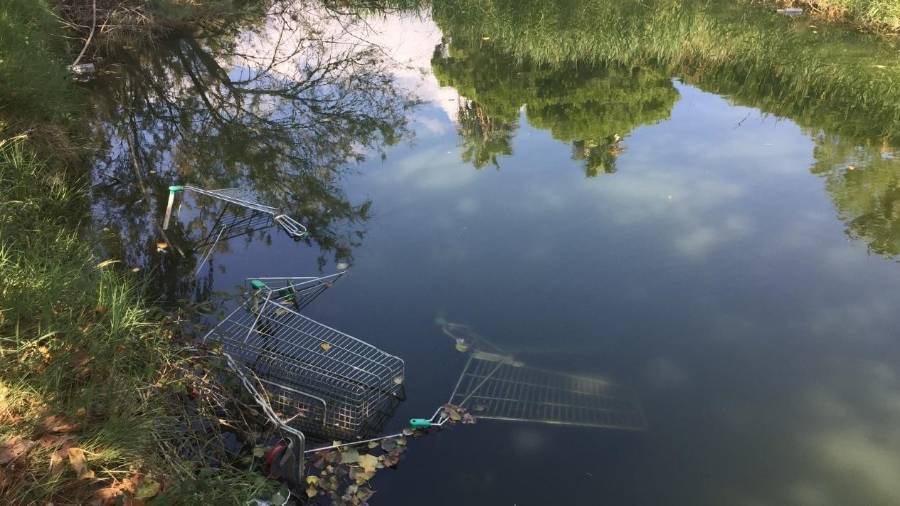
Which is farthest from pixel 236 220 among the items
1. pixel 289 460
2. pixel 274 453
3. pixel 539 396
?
pixel 539 396

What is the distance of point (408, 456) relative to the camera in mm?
3650

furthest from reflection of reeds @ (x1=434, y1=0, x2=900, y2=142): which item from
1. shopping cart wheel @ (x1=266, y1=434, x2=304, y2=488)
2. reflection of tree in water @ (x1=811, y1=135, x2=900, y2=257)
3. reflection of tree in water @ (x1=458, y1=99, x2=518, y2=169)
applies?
shopping cart wheel @ (x1=266, y1=434, x2=304, y2=488)

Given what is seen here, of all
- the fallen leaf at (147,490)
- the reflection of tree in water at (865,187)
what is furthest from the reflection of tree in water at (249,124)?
the reflection of tree in water at (865,187)

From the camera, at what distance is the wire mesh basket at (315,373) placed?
3738 millimetres

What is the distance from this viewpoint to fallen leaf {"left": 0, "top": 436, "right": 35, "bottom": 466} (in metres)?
2.47

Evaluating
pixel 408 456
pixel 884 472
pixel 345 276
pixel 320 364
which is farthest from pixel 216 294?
pixel 884 472

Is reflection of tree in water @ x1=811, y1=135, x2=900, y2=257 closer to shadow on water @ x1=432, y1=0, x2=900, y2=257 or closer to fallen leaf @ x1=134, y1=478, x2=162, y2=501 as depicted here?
Result: shadow on water @ x1=432, y1=0, x2=900, y2=257

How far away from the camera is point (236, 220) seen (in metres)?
6.27

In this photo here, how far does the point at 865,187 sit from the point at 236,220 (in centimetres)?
689

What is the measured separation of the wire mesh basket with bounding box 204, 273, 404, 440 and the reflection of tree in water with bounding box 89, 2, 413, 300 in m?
1.58

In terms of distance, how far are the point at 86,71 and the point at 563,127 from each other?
9.00 m

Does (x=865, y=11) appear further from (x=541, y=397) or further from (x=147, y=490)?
(x=147, y=490)

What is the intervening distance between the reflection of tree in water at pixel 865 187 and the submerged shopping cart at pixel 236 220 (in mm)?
5613

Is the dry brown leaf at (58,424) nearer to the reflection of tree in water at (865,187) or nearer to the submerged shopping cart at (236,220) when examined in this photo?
the submerged shopping cart at (236,220)
